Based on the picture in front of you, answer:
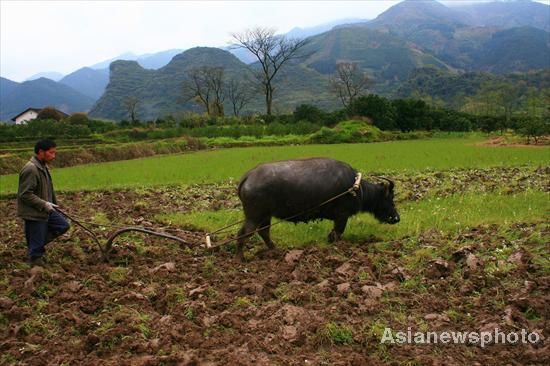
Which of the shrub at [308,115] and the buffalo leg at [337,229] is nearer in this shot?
the buffalo leg at [337,229]

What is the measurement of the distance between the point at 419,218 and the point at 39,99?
19585cm

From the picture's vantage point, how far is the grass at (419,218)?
8.52 metres

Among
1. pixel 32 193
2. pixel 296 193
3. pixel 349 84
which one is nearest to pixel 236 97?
pixel 349 84

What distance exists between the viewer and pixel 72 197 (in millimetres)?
14789

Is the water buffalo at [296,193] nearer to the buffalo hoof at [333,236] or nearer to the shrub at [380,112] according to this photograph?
the buffalo hoof at [333,236]

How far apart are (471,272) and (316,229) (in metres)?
3.60

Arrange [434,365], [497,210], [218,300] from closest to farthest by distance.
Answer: [434,365], [218,300], [497,210]

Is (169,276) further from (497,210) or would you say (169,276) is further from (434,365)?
(497,210)

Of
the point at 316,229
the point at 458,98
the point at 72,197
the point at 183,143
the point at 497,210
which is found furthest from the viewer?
the point at 458,98

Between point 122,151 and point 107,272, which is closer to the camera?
point 107,272

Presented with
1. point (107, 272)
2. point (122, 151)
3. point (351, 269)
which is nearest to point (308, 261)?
point (351, 269)
